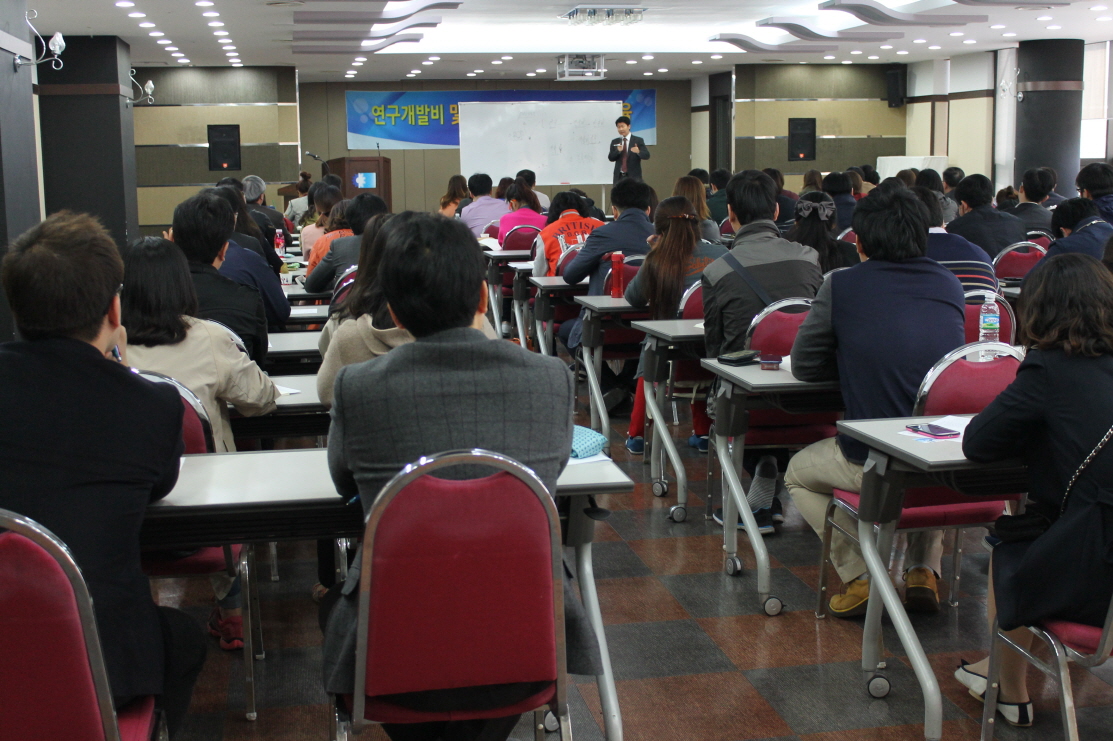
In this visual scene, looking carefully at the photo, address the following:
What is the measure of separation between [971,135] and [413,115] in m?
9.39

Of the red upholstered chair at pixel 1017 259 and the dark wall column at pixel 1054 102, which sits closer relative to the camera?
the red upholstered chair at pixel 1017 259

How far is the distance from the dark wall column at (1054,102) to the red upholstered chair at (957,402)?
41.3 feet

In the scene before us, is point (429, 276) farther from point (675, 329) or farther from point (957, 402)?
point (675, 329)

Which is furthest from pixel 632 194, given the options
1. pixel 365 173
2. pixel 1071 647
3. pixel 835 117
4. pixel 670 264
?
pixel 835 117

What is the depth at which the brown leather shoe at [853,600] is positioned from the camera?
3.07 m

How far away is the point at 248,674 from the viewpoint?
96.0 inches

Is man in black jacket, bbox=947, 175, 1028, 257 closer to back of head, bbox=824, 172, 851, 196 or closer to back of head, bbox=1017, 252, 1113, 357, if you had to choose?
back of head, bbox=824, 172, 851, 196

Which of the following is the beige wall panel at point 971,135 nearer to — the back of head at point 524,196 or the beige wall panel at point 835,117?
the beige wall panel at point 835,117

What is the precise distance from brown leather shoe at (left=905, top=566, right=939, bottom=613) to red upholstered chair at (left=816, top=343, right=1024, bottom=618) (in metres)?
0.48

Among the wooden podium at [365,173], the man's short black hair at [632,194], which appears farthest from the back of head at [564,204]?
the wooden podium at [365,173]

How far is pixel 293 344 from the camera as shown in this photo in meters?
3.84

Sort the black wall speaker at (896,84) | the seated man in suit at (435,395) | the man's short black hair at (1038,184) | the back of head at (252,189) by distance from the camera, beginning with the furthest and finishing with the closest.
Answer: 1. the black wall speaker at (896,84)
2. the back of head at (252,189)
3. the man's short black hair at (1038,184)
4. the seated man in suit at (435,395)

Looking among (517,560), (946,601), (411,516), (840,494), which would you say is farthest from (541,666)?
(946,601)

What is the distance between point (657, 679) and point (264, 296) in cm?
237
